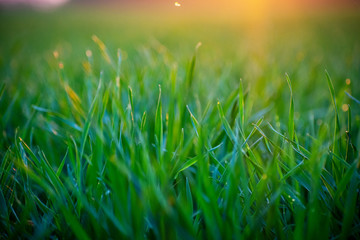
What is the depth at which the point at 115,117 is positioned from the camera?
54 centimetres

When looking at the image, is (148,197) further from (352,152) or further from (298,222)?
(352,152)

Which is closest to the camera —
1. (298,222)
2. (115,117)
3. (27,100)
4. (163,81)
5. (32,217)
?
(298,222)

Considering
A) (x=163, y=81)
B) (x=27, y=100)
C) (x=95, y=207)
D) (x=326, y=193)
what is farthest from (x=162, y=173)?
(x=27, y=100)

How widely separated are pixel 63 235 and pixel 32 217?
7 cm

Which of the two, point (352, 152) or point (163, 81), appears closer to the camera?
point (352, 152)

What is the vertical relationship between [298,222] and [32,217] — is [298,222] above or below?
above

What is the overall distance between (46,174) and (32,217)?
0.25 feet

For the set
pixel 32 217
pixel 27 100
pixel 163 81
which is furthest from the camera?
pixel 27 100

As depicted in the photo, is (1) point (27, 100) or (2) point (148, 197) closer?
(2) point (148, 197)

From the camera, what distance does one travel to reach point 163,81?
2.56ft

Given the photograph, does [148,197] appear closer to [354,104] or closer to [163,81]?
[163,81]

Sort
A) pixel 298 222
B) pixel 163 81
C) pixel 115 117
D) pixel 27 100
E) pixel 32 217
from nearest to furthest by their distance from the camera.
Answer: pixel 298 222 → pixel 32 217 → pixel 115 117 → pixel 163 81 → pixel 27 100

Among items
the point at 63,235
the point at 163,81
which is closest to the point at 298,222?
the point at 63,235

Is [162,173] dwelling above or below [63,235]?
above
